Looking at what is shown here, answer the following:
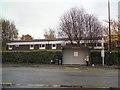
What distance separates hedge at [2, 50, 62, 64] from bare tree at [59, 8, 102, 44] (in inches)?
306

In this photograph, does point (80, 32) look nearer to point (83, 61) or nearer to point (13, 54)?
point (83, 61)

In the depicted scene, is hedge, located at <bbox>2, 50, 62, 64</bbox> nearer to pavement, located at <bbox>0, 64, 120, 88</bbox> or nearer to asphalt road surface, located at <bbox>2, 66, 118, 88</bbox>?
pavement, located at <bbox>0, 64, 120, 88</bbox>

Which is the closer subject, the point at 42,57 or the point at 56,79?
the point at 56,79

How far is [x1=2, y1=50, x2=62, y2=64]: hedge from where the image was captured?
34969 millimetres

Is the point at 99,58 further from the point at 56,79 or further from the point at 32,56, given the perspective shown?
the point at 56,79

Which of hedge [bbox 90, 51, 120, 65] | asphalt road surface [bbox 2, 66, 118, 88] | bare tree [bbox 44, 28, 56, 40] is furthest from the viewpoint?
bare tree [bbox 44, 28, 56, 40]

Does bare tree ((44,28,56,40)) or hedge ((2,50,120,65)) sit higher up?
bare tree ((44,28,56,40))

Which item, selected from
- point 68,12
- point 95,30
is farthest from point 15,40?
point 95,30

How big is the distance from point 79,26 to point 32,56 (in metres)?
11.0

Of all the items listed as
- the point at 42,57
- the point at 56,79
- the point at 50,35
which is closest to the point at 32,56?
the point at 42,57

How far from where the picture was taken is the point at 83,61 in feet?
112

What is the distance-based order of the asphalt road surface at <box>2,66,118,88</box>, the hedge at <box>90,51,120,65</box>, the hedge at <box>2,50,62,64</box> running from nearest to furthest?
the asphalt road surface at <box>2,66,118,88</box> < the hedge at <box>90,51,120,65</box> < the hedge at <box>2,50,62,64</box>

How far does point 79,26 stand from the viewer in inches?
1646

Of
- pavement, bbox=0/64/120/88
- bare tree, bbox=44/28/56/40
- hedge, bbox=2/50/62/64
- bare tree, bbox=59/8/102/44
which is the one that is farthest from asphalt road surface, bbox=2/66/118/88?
bare tree, bbox=44/28/56/40
